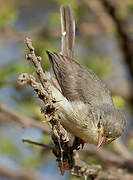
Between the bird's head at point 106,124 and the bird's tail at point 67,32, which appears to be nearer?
the bird's head at point 106,124

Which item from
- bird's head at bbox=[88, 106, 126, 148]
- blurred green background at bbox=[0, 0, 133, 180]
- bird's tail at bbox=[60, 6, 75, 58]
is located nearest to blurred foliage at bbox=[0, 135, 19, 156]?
blurred green background at bbox=[0, 0, 133, 180]

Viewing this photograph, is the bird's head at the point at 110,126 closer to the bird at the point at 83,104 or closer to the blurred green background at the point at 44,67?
the bird at the point at 83,104

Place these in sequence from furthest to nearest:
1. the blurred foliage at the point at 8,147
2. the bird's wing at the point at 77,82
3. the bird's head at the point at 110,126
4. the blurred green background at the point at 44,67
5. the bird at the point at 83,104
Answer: the blurred foliage at the point at 8,147, the blurred green background at the point at 44,67, the bird's wing at the point at 77,82, the bird's head at the point at 110,126, the bird at the point at 83,104

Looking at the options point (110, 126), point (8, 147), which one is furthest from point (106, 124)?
point (8, 147)

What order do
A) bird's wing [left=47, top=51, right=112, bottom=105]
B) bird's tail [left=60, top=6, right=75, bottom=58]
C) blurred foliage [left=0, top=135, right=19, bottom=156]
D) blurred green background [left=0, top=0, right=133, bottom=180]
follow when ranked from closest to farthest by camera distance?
bird's wing [left=47, top=51, right=112, bottom=105] → bird's tail [left=60, top=6, right=75, bottom=58] → blurred green background [left=0, top=0, right=133, bottom=180] → blurred foliage [left=0, top=135, right=19, bottom=156]

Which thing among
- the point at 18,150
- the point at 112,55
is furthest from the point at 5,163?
the point at 112,55

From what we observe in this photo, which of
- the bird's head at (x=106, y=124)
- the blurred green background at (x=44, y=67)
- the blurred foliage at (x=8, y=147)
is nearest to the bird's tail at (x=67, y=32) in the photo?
the blurred green background at (x=44, y=67)

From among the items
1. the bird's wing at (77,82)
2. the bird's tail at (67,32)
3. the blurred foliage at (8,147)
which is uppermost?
the bird's tail at (67,32)

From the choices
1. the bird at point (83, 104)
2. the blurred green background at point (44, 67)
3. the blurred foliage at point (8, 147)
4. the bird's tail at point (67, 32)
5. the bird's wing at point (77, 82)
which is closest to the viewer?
the bird at point (83, 104)

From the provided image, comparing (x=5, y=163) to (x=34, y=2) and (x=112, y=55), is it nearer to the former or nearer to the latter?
(x=112, y=55)

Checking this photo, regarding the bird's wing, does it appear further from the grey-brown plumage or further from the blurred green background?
the blurred green background
